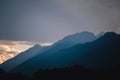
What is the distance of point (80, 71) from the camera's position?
156 metres

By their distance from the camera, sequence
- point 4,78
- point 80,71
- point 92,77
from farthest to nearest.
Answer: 1. point 4,78
2. point 80,71
3. point 92,77

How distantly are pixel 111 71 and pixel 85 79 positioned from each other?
18.6 metres

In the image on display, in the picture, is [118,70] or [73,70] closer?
[118,70]

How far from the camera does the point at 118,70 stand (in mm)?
141875

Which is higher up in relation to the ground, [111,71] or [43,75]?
Result: [43,75]

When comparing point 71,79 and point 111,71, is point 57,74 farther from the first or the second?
point 111,71

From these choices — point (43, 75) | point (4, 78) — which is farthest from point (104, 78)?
point (4, 78)

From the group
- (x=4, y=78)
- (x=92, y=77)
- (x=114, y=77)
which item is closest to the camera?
(x=114, y=77)

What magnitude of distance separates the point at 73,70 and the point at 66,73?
6691 mm

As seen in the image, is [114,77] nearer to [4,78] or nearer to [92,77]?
[92,77]

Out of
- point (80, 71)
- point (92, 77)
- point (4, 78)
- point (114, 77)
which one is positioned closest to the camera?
point (114, 77)

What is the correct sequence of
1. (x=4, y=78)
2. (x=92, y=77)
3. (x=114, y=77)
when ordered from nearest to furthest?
(x=114, y=77) → (x=92, y=77) → (x=4, y=78)

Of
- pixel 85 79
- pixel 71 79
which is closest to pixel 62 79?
pixel 71 79

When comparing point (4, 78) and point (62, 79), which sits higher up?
point (4, 78)
